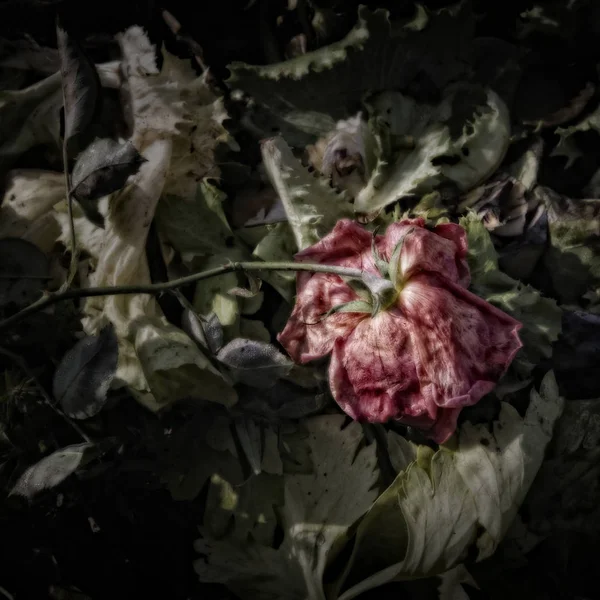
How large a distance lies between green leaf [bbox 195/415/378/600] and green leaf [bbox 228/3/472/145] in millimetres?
410

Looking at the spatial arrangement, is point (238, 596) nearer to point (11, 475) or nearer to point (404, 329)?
point (11, 475)

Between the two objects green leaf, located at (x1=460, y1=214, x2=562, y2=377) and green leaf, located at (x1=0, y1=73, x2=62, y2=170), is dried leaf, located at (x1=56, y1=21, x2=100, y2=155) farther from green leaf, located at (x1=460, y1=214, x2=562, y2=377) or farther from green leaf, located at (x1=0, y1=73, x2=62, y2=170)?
green leaf, located at (x1=460, y1=214, x2=562, y2=377)

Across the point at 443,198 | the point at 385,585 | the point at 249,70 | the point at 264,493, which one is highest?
the point at 249,70

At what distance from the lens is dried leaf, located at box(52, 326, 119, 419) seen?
725 mm

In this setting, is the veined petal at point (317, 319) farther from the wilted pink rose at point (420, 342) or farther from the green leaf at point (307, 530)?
the green leaf at point (307, 530)

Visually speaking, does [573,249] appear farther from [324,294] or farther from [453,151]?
[324,294]

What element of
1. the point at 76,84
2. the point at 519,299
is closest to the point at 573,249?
the point at 519,299

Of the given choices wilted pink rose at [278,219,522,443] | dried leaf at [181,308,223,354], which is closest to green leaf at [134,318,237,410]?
dried leaf at [181,308,223,354]

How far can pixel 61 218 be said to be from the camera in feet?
2.85

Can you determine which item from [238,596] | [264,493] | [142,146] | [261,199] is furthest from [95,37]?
[238,596]

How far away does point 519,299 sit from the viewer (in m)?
0.82

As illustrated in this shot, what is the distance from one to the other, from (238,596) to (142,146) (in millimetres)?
560

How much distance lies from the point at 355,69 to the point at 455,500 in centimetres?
54

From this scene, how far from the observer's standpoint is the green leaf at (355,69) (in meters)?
0.88
